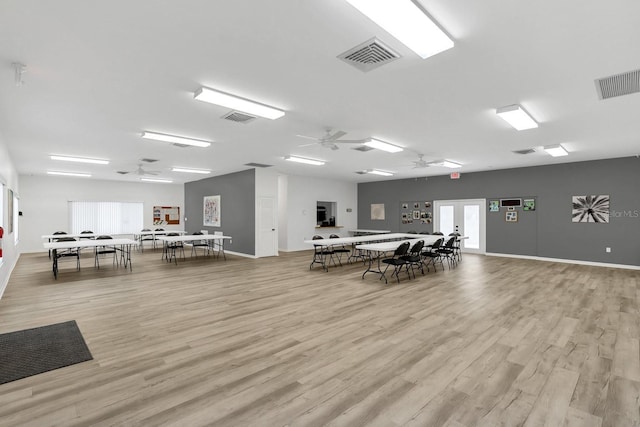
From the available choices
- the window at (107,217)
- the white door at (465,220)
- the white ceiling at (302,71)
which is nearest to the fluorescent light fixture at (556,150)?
the white ceiling at (302,71)

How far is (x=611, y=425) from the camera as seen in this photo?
6.49 ft

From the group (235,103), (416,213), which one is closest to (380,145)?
(235,103)

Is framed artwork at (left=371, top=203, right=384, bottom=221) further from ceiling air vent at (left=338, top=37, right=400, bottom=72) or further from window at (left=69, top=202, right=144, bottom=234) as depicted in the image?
ceiling air vent at (left=338, top=37, right=400, bottom=72)

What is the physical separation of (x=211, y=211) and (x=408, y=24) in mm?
10688

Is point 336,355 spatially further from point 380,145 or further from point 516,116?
point 380,145

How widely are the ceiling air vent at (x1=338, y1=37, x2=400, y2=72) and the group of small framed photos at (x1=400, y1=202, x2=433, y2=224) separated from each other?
9.24 metres

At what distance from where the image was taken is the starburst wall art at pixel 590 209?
785 cm

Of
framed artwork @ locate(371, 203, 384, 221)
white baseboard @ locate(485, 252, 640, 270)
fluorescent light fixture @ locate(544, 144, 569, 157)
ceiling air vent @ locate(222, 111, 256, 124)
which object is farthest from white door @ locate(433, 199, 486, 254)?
ceiling air vent @ locate(222, 111, 256, 124)

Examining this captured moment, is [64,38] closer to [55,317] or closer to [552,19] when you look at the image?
[55,317]

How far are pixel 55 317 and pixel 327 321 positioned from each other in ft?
11.4

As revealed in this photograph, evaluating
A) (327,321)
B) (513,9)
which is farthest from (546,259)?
(513,9)

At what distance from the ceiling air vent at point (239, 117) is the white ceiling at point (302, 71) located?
0.14 metres

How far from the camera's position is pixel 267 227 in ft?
31.9

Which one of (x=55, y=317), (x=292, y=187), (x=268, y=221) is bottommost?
(x=55, y=317)
